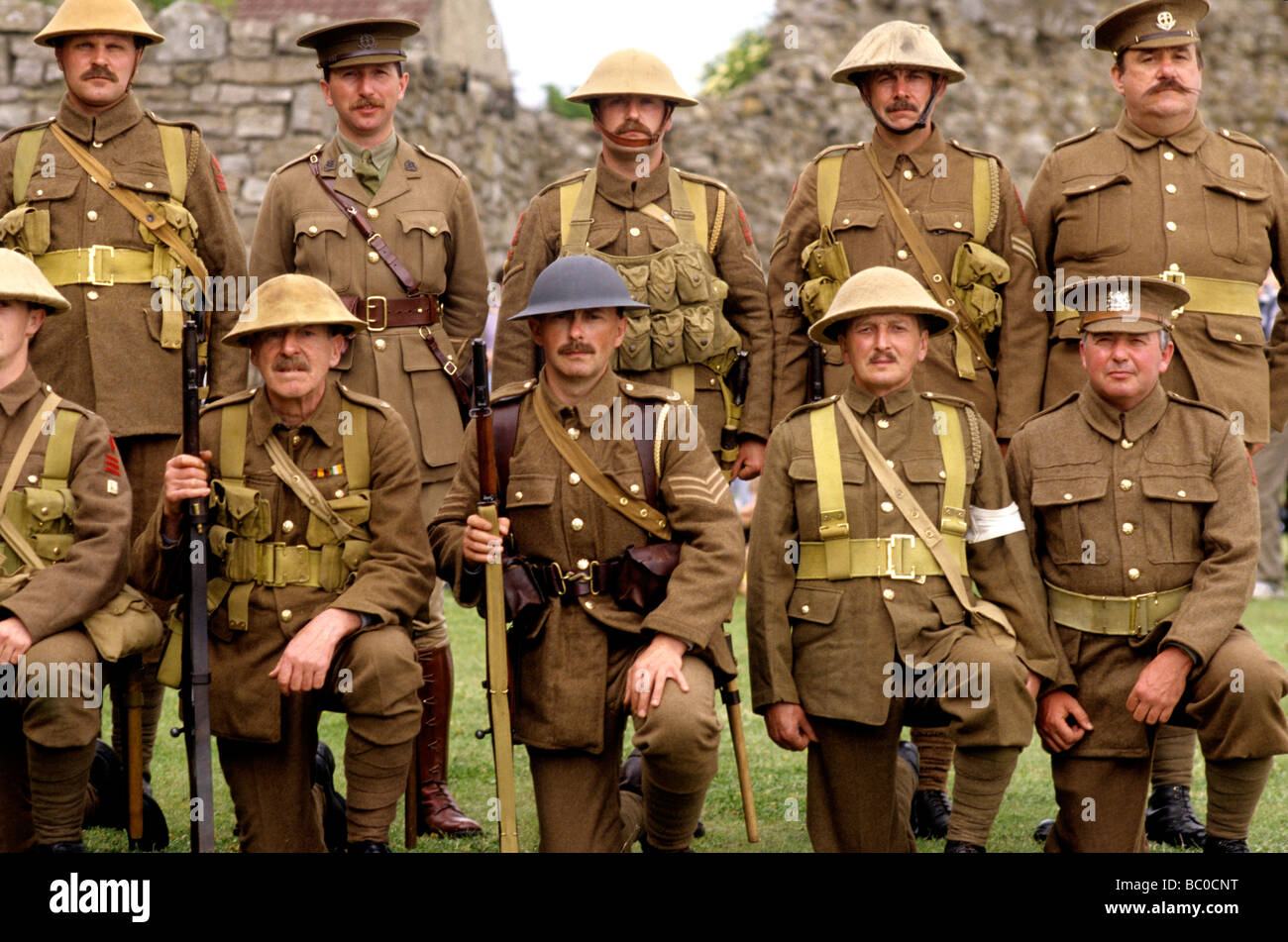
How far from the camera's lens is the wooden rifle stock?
5.27 meters

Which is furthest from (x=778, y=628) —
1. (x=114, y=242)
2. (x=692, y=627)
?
(x=114, y=242)

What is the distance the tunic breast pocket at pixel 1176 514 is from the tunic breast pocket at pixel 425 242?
2745 mm

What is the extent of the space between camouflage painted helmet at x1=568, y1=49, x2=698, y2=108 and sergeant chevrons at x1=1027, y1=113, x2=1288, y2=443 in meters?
1.53

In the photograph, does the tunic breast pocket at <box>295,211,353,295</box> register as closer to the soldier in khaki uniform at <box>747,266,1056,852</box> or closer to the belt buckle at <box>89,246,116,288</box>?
the belt buckle at <box>89,246,116,288</box>

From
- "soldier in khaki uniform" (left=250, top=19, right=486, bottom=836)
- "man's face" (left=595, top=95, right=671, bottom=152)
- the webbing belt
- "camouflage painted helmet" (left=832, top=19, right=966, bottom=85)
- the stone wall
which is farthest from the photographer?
the stone wall

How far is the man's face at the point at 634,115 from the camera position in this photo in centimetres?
631

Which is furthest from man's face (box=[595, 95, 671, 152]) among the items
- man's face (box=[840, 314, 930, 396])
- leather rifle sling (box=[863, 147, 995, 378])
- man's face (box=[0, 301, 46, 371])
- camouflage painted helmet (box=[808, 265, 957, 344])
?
man's face (box=[0, 301, 46, 371])

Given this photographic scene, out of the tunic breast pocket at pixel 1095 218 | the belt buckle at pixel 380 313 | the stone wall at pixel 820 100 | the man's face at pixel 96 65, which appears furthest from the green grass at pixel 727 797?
the stone wall at pixel 820 100

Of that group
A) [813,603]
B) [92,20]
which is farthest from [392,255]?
[813,603]

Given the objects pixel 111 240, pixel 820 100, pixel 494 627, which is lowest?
pixel 494 627

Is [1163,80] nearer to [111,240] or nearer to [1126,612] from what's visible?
Answer: [1126,612]

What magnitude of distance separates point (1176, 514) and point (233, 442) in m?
3.11

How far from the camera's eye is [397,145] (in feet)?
21.9

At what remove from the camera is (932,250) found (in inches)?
249
